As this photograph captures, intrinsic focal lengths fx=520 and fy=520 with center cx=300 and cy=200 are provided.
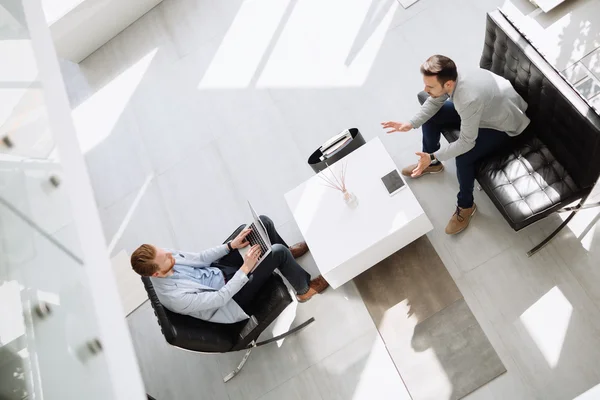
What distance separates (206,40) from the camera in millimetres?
4996

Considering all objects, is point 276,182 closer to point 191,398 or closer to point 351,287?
point 351,287

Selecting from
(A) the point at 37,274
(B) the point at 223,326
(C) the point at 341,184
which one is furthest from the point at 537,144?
(A) the point at 37,274

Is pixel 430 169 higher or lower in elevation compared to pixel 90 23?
lower

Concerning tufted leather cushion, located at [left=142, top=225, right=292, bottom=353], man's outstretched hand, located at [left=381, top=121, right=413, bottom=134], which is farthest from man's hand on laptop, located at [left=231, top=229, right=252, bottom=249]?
man's outstretched hand, located at [left=381, top=121, right=413, bottom=134]

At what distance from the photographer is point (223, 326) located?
126 inches

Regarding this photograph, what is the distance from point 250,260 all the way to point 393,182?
1.02 m

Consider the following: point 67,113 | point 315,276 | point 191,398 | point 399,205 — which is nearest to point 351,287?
point 315,276

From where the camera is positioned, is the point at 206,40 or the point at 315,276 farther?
the point at 206,40

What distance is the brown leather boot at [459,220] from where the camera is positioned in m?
3.50

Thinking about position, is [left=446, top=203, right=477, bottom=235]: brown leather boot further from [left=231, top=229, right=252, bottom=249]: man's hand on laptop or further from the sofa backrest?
[left=231, top=229, right=252, bottom=249]: man's hand on laptop

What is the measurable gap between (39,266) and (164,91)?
265cm

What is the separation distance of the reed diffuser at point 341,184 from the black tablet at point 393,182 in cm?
22

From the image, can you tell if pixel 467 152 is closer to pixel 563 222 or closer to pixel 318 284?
pixel 563 222

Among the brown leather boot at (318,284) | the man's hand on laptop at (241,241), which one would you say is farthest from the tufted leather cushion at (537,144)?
the man's hand on laptop at (241,241)
